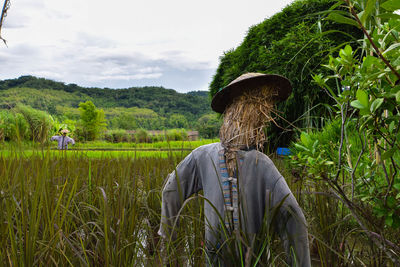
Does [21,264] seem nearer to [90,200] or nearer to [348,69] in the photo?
[90,200]

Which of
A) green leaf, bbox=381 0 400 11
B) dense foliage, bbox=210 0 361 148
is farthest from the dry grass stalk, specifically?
dense foliage, bbox=210 0 361 148

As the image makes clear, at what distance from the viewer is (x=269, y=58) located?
4.66 metres

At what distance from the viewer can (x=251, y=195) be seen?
1.38m

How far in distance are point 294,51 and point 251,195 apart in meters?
3.46

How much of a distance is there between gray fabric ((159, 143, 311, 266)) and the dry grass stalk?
0.05 m

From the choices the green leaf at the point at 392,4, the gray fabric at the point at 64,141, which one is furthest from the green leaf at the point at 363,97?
the gray fabric at the point at 64,141

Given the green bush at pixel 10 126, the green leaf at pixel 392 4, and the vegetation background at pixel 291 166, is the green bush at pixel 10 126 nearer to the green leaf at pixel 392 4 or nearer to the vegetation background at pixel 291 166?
the vegetation background at pixel 291 166

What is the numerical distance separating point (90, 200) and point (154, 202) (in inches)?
22.4

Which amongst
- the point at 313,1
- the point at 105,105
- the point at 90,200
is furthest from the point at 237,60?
the point at 105,105

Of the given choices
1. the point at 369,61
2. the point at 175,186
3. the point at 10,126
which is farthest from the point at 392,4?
the point at 10,126

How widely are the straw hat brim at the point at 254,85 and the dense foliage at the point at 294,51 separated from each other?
250 cm

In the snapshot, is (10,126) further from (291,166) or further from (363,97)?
(291,166)

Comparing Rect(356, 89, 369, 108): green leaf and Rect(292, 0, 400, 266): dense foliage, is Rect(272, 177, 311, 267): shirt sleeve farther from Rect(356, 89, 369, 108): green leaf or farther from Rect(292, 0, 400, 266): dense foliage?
A: Rect(356, 89, 369, 108): green leaf

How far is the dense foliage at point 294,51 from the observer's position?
4.16 m
